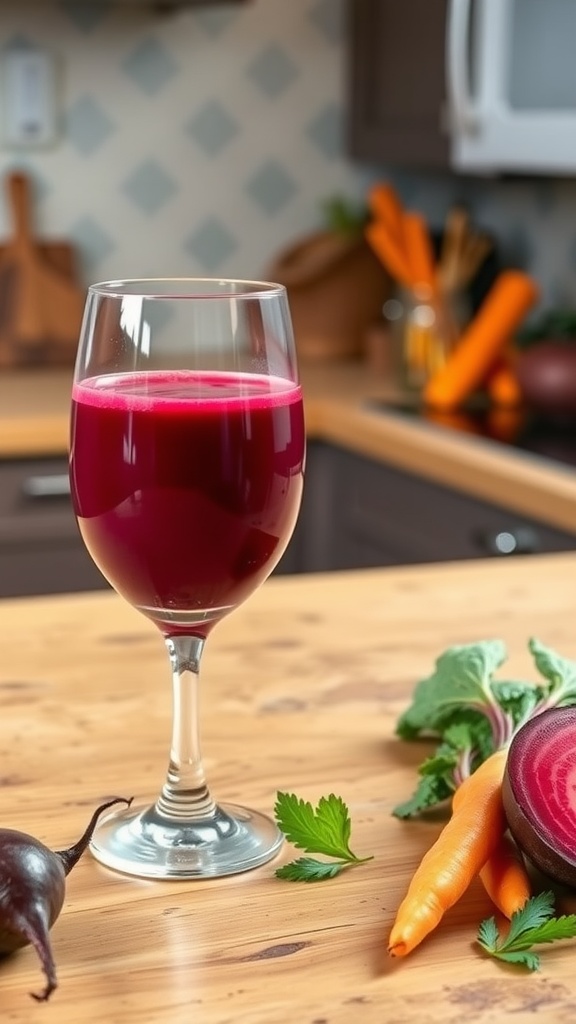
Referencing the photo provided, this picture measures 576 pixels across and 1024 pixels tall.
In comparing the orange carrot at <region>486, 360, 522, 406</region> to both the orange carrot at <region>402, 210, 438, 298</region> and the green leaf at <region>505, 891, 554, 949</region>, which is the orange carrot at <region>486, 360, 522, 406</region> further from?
the green leaf at <region>505, 891, 554, 949</region>

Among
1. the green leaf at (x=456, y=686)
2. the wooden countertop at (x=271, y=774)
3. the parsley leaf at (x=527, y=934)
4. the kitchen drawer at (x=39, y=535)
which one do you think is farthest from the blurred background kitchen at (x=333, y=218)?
the parsley leaf at (x=527, y=934)

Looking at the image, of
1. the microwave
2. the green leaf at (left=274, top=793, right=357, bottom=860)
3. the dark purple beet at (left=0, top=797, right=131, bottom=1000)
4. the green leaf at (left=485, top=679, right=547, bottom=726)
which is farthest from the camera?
the microwave

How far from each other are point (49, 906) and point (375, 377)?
2599 millimetres

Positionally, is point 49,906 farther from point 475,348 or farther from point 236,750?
point 475,348

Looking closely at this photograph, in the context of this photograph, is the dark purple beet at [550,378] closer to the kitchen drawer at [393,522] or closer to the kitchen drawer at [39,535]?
the kitchen drawer at [393,522]

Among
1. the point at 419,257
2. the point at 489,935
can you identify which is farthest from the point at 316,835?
the point at 419,257

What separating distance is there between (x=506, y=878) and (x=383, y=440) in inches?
73.2

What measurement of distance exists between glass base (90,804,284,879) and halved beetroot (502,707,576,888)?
13 centimetres

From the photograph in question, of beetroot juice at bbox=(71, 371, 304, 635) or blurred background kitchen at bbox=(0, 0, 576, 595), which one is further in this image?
blurred background kitchen at bbox=(0, 0, 576, 595)

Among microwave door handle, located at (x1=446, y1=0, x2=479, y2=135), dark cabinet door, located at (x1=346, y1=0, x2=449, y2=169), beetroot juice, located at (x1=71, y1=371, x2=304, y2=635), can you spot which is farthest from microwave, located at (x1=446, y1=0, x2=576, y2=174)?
beetroot juice, located at (x1=71, y1=371, x2=304, y2=635)

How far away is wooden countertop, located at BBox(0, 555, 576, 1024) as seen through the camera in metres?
0.59

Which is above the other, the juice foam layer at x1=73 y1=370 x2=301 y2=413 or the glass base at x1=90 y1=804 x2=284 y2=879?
the juice foam layer at x1=73 y1=370 x2=301 y2=413

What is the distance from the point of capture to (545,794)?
0.67m

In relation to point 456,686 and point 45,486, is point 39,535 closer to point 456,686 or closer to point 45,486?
point 45,486
